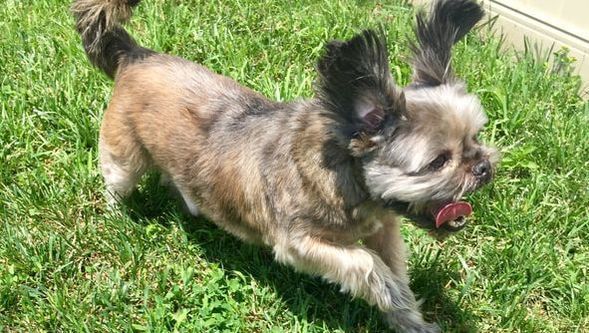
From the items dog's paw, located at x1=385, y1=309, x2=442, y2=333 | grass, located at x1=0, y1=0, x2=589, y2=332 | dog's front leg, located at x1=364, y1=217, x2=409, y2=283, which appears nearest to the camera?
dog's paw, located at x1=385, y1=309, x2=442, y2=333

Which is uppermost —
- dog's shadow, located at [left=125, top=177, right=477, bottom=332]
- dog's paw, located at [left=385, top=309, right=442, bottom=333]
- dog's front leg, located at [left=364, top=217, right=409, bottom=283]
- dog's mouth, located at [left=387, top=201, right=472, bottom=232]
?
dog's mouth, located at [left=387, top=201, right=472, bottom=232]

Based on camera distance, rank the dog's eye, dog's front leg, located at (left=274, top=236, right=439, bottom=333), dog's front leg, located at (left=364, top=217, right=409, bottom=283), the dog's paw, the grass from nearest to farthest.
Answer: the dog's eye, dog's front leg, located at (left=274, top=236, right=439, bottom=333), the dog's paw, dog's front leg, located at (left=364, top=217, right=409, bottom=283), the grass

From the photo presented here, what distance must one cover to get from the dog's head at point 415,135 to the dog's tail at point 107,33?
1648 mm

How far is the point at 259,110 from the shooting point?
12.5ft

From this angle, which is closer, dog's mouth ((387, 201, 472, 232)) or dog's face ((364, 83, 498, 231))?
dog's face ((364, 83, 498, 231))

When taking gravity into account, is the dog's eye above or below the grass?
above

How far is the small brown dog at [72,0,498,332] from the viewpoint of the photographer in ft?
9.77

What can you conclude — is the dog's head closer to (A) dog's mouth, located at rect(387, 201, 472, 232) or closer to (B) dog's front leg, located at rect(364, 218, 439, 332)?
(A) dog's mouth, located at rect(387, 201, 472, 232)

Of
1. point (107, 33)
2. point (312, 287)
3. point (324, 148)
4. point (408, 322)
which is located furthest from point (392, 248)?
point (107, 33)

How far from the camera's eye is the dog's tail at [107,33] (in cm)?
401

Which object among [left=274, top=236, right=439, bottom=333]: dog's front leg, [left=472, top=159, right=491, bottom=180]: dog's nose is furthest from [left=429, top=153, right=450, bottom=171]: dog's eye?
[left=274, top=236, right=439, bottom=333]: dog's front leg

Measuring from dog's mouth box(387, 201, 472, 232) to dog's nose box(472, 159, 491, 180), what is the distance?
15cm

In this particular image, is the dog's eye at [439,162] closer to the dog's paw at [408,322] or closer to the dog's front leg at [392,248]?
the dog's front leg at [392,248]

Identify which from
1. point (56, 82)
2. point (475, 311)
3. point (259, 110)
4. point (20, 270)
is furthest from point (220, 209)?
point (56, 82)
